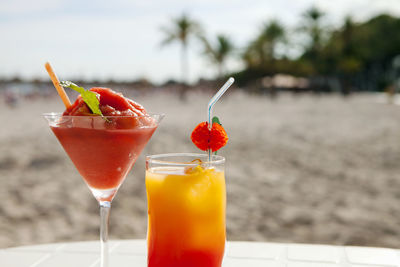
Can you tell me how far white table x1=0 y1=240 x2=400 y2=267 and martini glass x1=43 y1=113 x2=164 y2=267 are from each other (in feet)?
0.99

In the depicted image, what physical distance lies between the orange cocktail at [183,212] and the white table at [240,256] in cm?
24

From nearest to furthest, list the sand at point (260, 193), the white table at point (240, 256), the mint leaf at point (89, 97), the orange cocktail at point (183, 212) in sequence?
1. the mint leaf at point (89, 97)
2. the orange cocktail at point (183, 212)
3. the white table at point (240, 256)
4. the sand at point (260, 193)

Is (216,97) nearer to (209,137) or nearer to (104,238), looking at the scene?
(209,137)

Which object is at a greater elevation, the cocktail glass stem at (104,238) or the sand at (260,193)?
the cocktail glass stem at (104,238)

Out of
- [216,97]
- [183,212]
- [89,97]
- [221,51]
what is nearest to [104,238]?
[183,212]

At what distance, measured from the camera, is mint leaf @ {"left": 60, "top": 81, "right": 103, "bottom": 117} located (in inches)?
49.3

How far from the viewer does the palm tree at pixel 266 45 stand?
46188mm

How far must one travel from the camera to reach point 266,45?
47.8 metres

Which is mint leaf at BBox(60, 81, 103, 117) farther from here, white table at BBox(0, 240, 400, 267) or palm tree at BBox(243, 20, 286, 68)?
palm tree at BBox(243, 20, 286, 68)

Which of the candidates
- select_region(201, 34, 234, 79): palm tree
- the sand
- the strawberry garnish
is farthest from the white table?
select_region(201, 34, 234, 79): palm tree

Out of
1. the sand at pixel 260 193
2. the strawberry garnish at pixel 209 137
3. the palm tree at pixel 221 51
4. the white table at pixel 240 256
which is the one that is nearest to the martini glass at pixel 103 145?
the strawberry garnish at pixel 209 137

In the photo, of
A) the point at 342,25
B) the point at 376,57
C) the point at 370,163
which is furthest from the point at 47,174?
the point at 376,57

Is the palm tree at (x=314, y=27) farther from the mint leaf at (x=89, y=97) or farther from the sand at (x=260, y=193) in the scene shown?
the mint leaf at (x=89, y=97)

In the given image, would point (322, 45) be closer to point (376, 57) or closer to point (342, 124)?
point (376, 57)
